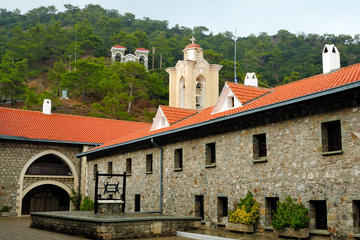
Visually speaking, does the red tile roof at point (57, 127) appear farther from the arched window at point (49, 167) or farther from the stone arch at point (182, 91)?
the stone arch at point (182, 91)

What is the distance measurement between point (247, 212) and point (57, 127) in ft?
66.8

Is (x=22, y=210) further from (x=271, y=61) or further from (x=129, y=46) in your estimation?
(x=129, y=46)

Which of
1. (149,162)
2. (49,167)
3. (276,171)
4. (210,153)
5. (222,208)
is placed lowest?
(222,208)

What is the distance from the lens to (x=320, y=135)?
39.3 feet

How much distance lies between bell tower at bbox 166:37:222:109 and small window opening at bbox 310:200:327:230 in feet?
71.8

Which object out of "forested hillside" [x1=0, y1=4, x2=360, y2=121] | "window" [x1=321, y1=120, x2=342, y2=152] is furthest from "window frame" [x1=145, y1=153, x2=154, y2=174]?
"forested hillside" [x1=0, y1=4, x2=360, y2=121]

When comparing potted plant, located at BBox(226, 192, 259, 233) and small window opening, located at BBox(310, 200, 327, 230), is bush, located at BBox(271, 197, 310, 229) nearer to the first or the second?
small window opening, located at BBox(310, 200, 327, 230)

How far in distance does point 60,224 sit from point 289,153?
8482mm

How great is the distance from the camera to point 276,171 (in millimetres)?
13266

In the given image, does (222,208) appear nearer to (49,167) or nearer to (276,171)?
(276,171)

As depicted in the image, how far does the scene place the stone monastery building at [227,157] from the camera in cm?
1146

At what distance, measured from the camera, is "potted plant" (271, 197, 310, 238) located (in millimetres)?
11789

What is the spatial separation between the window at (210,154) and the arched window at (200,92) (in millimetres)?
17506

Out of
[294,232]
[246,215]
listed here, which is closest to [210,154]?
[246,215]
